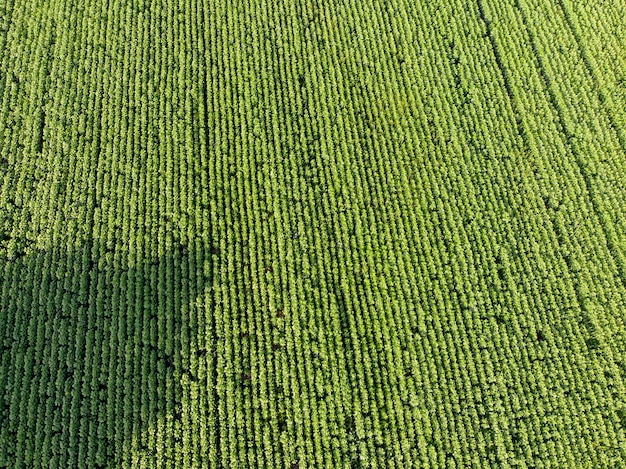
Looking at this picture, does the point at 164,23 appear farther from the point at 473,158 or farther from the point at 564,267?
the point at 564,267

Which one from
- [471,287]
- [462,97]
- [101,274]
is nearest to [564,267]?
[471,287]

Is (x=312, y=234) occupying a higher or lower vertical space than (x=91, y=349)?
higher

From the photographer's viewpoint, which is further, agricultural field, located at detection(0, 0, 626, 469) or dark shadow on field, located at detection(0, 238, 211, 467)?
agricultural field, located at detection(0, 0, 626, 469)

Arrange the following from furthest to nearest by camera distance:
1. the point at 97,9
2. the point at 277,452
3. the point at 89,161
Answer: the point at 97,9, the point at 89,161, the point at 277,452

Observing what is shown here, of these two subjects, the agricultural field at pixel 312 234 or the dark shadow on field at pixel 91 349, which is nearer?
the dark shadow on field at pixel 91 349
